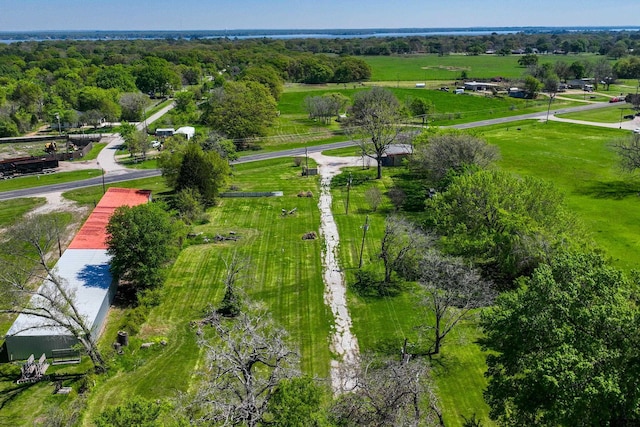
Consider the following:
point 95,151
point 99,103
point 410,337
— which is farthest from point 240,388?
point 99,103

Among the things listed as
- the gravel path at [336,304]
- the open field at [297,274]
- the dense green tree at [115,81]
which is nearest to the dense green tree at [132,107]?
the dense green tree at [115,81]

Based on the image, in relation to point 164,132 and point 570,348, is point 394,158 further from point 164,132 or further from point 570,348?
point 570,348

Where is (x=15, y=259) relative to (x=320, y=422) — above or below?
below

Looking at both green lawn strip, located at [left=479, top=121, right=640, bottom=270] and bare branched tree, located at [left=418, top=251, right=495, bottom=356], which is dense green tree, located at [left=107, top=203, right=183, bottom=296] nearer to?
bare branched tree, located at [left=418, top=251, right=495, bottom=356]

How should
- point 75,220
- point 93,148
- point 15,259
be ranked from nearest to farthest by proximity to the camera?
point 15,259
point 75,220
point 93,148

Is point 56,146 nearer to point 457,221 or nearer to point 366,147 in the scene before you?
point 366,147

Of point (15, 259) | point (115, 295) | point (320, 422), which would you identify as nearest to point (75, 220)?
point (15, 259)
